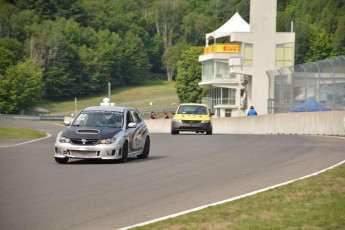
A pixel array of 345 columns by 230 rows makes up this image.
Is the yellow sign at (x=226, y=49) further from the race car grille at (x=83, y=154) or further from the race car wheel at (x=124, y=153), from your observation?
the race car grille at (x=83, y=154)

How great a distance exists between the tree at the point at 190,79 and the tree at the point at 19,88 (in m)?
21.2

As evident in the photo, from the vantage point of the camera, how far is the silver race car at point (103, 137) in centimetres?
2094

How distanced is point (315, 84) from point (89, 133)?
24.2 m

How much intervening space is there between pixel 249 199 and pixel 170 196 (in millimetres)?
1509

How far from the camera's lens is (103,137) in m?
21.1

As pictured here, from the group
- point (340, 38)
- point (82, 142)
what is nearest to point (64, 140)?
point (82, 142)

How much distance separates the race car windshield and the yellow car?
19.7m

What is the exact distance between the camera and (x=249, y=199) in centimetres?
1327

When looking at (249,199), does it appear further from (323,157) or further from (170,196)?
(323,157)

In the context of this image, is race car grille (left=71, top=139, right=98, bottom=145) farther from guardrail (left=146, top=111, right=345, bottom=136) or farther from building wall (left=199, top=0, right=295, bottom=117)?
building wall (left=199, top=0, right=295, bottom=117)

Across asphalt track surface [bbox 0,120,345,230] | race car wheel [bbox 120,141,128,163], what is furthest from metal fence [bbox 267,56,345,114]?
race car wheel [bbox 120,141,128,163]

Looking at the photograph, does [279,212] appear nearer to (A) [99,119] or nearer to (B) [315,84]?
(A) [99,119]

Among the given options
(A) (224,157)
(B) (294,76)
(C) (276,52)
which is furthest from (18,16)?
(A) (224,157)

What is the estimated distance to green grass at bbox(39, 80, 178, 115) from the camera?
5827 inches
